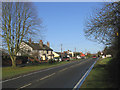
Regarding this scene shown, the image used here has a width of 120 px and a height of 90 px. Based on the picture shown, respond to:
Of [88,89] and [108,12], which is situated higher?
[108,12]

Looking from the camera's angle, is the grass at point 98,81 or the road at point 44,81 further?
the road at point 44,81

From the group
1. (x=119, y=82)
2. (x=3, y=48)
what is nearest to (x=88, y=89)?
(x=119, y=82)

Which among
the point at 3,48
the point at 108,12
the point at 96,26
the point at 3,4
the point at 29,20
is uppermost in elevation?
the point at 3,4

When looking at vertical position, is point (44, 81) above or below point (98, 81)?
below

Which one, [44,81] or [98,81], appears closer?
[98,81]

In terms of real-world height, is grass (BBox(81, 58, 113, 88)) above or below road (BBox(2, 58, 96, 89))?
above

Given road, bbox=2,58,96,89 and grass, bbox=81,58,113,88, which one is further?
road, bbox=2,58,96,89

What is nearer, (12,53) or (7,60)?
(12,53)

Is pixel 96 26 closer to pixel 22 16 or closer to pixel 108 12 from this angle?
pixel 108 12

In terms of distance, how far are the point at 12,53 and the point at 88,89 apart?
22.9m

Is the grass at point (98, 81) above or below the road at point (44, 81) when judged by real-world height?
above

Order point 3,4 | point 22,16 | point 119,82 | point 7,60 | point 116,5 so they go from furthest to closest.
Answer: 1. point 7,60
2. point 22,16
3. point 3,4
4. point 116,5
5. point 119,82

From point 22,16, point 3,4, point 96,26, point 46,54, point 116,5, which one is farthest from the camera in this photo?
point 46,54

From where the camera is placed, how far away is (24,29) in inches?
1159
